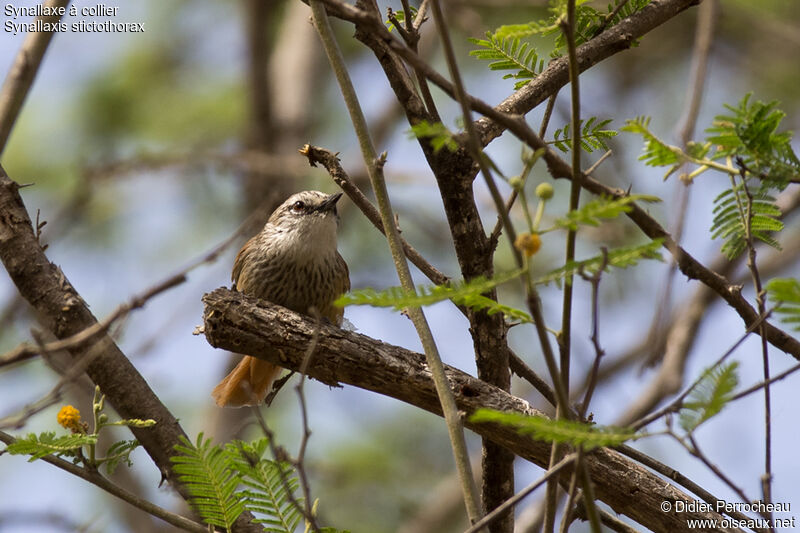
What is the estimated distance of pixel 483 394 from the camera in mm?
2691

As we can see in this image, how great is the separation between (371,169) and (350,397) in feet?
19.7

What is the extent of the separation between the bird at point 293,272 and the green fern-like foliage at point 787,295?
264 cm

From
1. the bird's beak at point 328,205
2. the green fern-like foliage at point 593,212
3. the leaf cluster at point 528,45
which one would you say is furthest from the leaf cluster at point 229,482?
the bird's beak at point 328,205

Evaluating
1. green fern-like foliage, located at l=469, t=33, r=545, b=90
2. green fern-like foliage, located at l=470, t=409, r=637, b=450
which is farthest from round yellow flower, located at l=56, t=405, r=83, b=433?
green fern-like foliage, located at l=469, t=33, r=545, b=90

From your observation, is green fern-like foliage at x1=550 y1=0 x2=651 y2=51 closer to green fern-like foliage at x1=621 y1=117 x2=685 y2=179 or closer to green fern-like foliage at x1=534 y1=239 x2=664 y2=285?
green fern-like foliage at x1=621 y1=117 x2=685 y2=179

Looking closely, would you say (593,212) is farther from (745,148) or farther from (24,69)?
(24,69)

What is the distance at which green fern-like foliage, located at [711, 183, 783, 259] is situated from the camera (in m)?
2.34

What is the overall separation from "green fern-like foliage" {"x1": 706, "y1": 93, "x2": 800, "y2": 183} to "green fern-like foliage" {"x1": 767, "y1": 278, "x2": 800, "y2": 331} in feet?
1.47

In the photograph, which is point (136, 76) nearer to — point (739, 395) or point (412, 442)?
point (412, 442)

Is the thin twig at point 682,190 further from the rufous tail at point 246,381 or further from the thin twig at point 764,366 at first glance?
the rufous tail at point 246,381

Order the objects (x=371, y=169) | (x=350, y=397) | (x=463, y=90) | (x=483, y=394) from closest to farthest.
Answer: (x=463, y=90)
(x=371, y=169)
(x=483, y=394)
(x=350, y=397)

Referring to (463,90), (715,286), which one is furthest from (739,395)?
(463,90)

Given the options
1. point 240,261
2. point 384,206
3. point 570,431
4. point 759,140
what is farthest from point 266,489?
point 240,261

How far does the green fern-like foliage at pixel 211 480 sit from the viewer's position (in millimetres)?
2406
